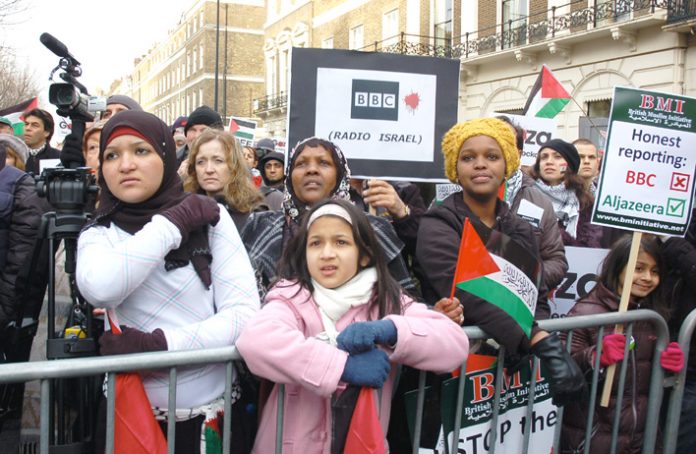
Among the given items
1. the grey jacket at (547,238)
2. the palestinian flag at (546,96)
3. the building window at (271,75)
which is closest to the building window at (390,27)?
the building window at (271,75)

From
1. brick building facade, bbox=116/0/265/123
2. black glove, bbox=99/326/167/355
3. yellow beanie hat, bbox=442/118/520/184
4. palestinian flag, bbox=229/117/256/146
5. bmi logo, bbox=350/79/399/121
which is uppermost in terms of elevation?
brick building facade, bbox=116/0/265/123

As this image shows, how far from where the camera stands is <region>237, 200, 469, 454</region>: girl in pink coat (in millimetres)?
2129

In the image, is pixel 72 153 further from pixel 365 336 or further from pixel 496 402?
pixel 496 402

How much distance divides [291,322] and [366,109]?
1563 mm

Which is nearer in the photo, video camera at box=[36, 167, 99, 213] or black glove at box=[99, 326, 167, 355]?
black glove at box=[99, 326, 167, 355]

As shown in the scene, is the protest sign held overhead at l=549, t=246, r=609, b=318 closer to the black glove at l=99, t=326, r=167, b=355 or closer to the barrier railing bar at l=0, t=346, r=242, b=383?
the barrier railing bar at l=0, t=346, r=242, b=383

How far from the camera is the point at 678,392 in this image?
10.7 ft

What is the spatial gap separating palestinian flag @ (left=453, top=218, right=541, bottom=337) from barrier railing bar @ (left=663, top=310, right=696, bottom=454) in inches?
38.8

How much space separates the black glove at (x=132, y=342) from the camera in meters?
2.14

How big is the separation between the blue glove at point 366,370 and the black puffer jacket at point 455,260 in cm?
63

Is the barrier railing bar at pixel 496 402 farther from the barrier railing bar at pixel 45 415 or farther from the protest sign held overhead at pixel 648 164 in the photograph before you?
the barrier railing bar at pixel 45 415

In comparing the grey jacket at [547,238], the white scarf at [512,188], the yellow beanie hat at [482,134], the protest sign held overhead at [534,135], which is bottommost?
the grey jacket at [547,238]

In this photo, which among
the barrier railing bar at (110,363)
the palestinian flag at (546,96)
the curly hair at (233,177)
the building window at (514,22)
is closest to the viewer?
the barrier railing bar at (110,363)

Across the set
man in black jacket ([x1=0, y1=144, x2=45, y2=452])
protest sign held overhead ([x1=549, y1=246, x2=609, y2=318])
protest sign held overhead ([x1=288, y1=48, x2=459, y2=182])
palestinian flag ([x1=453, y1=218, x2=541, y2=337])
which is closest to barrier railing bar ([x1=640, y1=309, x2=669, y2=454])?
palestinian flag ([x1=453, y1=218, x2=541, y2=337])
